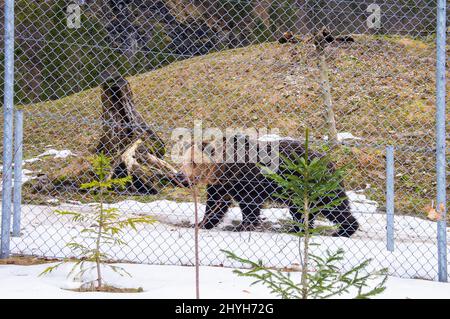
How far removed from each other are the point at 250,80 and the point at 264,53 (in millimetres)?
1397

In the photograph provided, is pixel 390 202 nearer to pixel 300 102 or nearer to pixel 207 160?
pixel 207 160

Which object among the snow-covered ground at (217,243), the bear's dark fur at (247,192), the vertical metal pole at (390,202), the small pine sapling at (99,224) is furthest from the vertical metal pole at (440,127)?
the small pine sapling at (99,224)

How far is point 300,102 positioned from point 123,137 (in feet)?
13.1

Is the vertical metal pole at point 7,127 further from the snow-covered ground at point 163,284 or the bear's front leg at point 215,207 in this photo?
the bear's front leg at point 215,207

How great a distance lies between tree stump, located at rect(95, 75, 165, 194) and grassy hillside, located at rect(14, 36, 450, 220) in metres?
1.17

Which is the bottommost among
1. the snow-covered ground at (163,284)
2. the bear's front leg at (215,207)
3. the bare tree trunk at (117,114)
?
the snow-covered ground at (163,284)

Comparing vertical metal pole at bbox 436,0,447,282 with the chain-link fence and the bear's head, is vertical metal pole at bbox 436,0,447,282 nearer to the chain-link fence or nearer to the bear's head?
the chain-link fence

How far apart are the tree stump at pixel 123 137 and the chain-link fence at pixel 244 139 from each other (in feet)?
0.05

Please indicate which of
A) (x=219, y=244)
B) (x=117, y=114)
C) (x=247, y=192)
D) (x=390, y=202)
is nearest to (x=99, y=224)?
(x=219, y=244)

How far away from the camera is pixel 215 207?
557 cm

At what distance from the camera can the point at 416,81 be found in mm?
10438

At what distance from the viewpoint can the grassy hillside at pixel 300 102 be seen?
8.28 meters

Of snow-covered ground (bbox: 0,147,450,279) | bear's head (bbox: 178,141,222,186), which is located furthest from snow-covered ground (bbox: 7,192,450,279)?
bear's head (bbox: 178,141,222,186)
